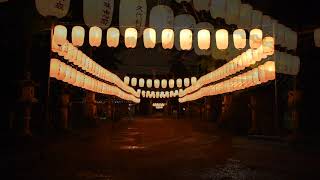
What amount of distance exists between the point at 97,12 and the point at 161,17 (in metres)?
3.01

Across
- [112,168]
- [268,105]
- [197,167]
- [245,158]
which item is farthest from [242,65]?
[112,168]

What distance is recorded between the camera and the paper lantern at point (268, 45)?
17.6m

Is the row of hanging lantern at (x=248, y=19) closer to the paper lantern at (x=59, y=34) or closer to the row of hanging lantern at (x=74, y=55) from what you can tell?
the paper lantern at (x=59, y=34)

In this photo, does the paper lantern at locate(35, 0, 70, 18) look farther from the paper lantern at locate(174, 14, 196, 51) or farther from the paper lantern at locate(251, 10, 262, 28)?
the paper lantern at locate(251, 10, 262, 28)

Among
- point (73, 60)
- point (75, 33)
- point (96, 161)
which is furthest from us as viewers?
point (73, 60)

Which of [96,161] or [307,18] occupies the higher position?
[307,18]

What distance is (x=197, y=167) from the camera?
12.0m

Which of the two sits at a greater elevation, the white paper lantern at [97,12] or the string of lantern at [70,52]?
the white paper lantern at [97,12]

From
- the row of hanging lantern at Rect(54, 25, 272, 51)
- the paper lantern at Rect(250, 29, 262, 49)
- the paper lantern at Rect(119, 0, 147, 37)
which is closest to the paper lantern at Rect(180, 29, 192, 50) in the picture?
the row of hanging lantern at Rect(54, 25, 272, 51)

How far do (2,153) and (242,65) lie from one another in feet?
47.6

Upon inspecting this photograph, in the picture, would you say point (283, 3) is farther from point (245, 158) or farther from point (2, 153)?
point (2, 153)

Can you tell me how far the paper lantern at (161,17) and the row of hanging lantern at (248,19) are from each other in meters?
1.23

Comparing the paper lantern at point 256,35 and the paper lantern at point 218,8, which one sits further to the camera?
the paper lantern at point 256,35

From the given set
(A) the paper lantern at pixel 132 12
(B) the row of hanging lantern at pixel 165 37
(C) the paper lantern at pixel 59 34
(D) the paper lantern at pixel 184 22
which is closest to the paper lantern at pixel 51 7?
(A) the paper lantern at pixel 132 12
